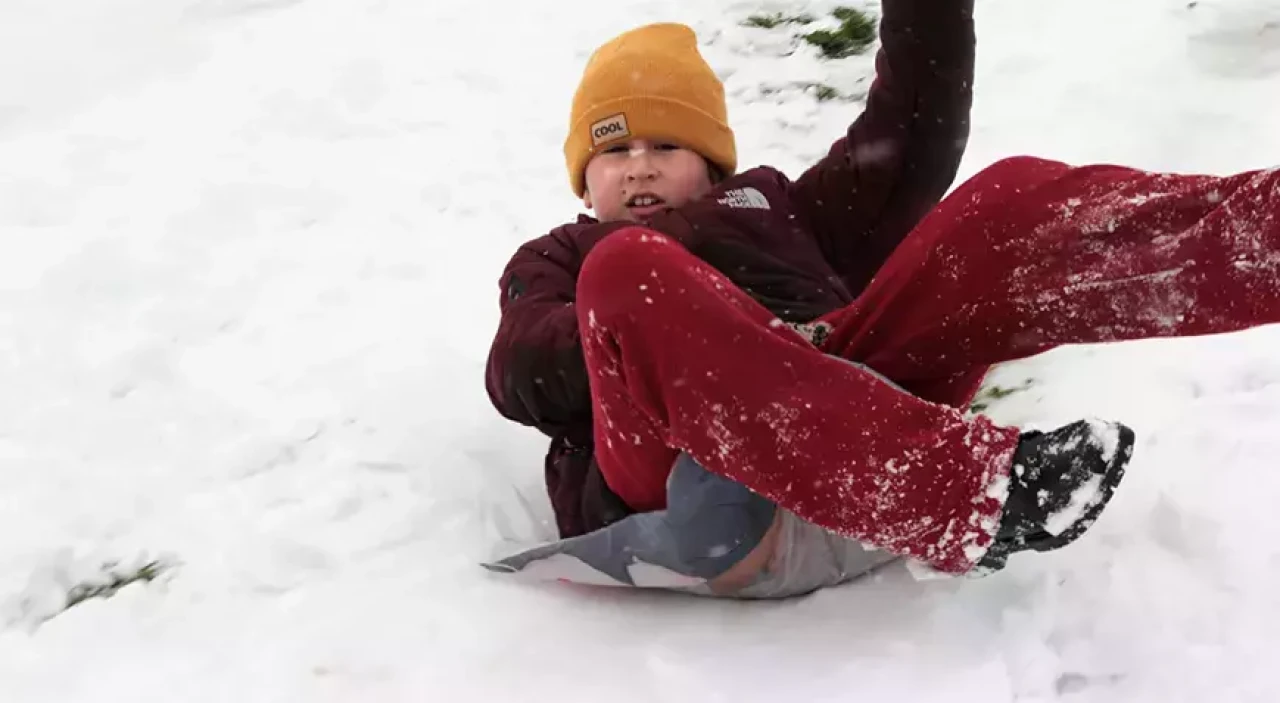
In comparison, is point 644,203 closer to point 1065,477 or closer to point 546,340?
point 546,340

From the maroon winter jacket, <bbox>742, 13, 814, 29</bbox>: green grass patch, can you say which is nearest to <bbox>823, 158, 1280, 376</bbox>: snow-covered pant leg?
the maroon winter jacket

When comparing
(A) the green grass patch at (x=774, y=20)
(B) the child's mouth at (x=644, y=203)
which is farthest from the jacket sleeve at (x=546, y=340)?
(A) the green grass patch at (x=774, y=20)

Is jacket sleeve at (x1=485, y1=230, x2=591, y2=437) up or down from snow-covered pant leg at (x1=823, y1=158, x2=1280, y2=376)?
down

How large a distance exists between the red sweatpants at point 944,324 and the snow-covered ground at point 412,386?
0.26 m

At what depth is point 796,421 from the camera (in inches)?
51.1

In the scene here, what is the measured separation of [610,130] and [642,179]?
0.47 feet

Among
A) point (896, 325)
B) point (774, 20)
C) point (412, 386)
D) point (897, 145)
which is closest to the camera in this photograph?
point (896, 325)

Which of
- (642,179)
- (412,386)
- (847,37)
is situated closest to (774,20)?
(847,37)

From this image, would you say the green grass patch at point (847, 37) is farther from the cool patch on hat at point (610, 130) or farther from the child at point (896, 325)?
the child at point (896, 325)

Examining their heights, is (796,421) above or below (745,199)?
below

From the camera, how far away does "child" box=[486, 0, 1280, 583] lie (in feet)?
4.25

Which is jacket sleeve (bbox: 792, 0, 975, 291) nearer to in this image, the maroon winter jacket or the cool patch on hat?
the maroon winter jacket

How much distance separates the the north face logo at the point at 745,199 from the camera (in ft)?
6.29

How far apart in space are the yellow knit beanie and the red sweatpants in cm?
83
